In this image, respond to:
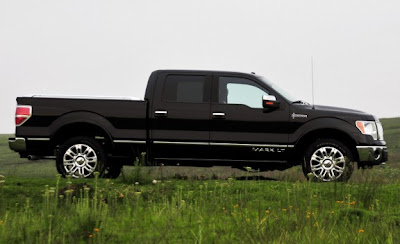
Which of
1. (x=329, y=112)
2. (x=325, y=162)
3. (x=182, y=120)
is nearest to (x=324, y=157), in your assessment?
(x=325, y=162)

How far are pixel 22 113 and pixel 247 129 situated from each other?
428cm

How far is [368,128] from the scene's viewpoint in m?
12.5

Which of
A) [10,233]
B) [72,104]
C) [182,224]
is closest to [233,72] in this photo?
[72,104]

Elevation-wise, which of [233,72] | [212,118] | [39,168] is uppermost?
[233,72]

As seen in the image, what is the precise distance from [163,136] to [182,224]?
5139mm

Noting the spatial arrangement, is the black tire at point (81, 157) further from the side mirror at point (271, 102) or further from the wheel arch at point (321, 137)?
the wheel arch at point (321, 137)

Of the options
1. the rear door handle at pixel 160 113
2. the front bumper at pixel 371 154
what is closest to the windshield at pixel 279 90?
the front bumper at pixel 371 154

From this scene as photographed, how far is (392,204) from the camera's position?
10109 millimetres

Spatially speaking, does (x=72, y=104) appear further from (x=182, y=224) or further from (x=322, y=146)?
(x=182, y=224)

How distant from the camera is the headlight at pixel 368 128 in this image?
12469 mm

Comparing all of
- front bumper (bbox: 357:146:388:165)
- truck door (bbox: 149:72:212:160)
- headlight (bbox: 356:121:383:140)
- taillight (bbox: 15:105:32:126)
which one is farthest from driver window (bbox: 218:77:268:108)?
taillight (bbox: 15:105:32:126)

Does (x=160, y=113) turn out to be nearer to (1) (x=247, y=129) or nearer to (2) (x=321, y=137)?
(1) (x=247, y=129)

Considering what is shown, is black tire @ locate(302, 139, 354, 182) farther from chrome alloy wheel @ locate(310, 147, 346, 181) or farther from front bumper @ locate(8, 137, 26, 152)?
front bumper @ locate(8, 137, 26, 152)

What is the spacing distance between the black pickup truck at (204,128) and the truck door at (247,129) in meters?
0.02
